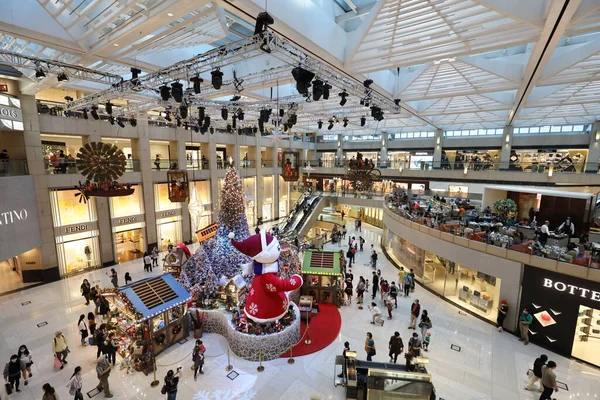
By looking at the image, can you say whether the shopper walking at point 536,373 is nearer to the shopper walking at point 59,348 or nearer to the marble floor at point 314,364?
the marble floor at point 314,364

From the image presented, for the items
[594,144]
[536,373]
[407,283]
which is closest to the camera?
[536,373]

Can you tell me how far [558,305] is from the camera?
8.38 meters

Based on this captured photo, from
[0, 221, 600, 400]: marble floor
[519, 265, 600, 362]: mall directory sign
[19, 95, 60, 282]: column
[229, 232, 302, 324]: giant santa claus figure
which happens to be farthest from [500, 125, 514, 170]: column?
[19, 95, 60, 282]: column

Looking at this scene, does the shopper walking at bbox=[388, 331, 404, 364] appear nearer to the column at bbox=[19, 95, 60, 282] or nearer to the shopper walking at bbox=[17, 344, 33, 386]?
the shopper walking at bbox=[17, 344, 33, 386]

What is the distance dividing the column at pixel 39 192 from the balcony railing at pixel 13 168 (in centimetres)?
48

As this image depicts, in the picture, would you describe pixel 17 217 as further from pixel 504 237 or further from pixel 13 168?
pixel 504 237

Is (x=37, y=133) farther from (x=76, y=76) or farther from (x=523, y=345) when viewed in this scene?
(x=523, y=345)

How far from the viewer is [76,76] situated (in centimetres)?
977

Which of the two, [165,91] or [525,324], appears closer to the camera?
[525,324]

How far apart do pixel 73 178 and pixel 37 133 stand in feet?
8.02

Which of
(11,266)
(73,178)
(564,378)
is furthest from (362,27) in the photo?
(11,266)

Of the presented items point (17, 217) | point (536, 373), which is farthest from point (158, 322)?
point (536, 373)

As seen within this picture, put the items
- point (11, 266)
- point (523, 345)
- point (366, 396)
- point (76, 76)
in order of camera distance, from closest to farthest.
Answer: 1. point (366, 396)
2. point (523, 345)
3. point (76, 76)
4. point (11, 266)

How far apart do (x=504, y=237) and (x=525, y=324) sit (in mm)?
2797
